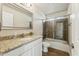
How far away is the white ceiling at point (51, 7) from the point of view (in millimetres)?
1344

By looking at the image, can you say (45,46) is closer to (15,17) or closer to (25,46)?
(25,46)


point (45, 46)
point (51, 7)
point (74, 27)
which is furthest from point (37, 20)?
point (74, 27)

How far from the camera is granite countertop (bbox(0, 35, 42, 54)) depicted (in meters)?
1.07

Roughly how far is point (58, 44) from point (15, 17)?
2.37 ft

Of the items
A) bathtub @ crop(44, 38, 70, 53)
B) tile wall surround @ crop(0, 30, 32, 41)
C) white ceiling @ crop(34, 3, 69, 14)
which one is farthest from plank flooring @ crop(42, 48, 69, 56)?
white ceiling @ crop(34, 3, 69, 14)

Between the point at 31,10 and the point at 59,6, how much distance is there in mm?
413

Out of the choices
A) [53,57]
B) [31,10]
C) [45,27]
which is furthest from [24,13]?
[53,57]

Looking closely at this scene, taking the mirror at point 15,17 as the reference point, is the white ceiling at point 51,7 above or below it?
above

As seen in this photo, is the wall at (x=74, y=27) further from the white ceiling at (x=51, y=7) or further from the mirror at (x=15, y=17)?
the mirror at (x=15, y=17)

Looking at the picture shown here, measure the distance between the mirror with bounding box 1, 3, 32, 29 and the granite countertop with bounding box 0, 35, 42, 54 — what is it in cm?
17

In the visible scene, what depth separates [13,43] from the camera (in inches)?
48.3

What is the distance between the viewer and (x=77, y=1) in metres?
1.30

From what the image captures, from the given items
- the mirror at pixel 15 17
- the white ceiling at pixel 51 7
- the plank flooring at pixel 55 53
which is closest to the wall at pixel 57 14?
the white ceiling at pixel 51 7

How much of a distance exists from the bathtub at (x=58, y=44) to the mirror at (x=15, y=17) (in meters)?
0.37
